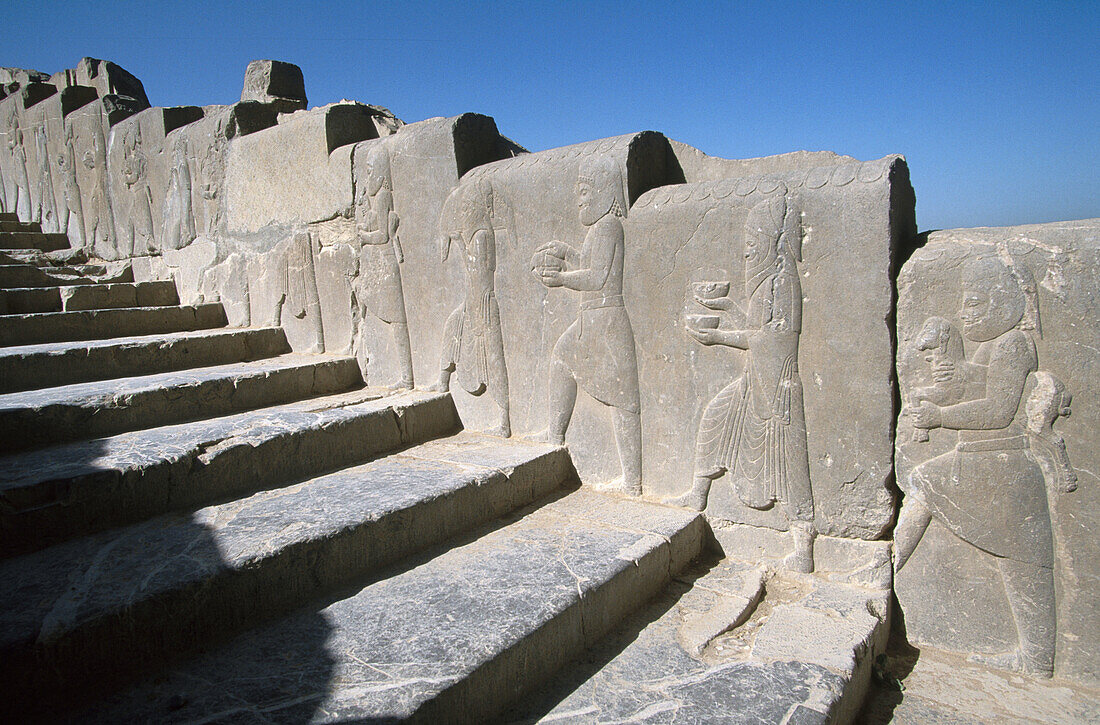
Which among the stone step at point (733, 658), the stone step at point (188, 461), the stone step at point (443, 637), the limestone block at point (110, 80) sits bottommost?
the stone step at point (733, 658)

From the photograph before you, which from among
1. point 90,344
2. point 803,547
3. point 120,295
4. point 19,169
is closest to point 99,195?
point 120,295

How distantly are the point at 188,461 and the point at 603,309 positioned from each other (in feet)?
5.93

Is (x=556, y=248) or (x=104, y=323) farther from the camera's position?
(x=104, y=323)

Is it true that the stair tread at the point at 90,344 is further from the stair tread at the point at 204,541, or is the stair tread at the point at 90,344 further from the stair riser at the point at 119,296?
the stair tread at the point at 204,541

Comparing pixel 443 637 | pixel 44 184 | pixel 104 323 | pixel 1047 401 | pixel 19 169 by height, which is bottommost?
pixel 443 637

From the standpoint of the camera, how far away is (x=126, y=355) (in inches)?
148

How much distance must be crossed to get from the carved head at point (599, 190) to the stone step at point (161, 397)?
6.31ft

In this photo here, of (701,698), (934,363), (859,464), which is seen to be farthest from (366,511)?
(934,363)

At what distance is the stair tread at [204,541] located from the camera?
1838 millimetres

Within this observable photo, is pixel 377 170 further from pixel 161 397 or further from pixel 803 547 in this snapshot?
pixel 803 547

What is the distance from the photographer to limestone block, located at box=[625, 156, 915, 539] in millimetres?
2414

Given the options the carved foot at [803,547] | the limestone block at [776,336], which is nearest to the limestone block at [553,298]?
the limestone block at [776,336]

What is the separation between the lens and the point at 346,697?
171 cm

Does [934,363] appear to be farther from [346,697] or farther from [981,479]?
[346,697]
